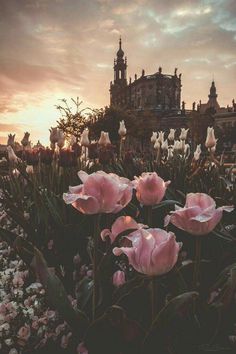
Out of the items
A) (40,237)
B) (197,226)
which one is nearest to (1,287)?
(40,237)

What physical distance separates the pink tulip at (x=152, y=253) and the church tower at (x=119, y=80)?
111m

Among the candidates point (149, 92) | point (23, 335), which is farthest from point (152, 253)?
point (149, 92)

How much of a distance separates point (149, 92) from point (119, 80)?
581 inches

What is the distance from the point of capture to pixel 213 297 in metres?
2.05

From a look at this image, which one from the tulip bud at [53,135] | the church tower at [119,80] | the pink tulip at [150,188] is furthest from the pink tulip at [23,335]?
the church tower at [119,80]

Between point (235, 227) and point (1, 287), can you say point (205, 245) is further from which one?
point (1, 287)

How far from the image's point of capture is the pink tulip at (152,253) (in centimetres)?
124

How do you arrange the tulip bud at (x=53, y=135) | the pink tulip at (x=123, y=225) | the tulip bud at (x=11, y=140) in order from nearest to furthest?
the pink tulip at (x=123, y=225), the tulip bud at (x=53, y=135), the tulip bud at (x=11, y=140)

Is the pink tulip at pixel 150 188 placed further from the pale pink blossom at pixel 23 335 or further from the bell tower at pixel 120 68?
the bell tower at pixel 120 68

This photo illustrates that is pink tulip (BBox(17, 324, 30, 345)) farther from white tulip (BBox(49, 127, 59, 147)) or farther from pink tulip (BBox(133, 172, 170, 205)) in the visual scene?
white tulip (BBox(49, 127, 59, 147))

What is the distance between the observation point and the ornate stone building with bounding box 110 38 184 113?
328ft

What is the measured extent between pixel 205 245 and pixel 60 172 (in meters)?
2.08

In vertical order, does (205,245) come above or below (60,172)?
below

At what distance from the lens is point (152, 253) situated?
48.9 inches
